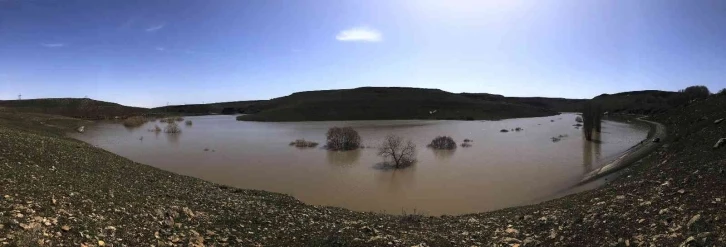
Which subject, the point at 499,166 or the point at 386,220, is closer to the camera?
the point at 386,220

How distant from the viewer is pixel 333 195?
1096 inches

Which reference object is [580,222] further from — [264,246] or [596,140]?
[596,140]

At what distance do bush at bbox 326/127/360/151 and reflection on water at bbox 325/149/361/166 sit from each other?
2.07 m

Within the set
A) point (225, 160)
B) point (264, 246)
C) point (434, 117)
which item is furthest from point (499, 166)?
point (434, 117)

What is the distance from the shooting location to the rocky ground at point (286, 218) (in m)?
9.48

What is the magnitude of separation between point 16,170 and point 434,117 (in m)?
141

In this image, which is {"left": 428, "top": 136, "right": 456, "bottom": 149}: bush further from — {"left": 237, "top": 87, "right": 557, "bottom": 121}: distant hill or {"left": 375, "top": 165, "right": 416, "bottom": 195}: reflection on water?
{"left": 237, "top": 87, "right": 557, "bottom": 121}: distant hill

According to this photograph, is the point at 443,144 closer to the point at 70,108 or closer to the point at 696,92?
the point at 696,92

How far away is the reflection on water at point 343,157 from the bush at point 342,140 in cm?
207

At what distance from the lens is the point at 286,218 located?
15211mm

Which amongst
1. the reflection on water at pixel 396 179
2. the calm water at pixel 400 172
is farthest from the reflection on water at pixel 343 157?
the reflection on water at pixel 396 179

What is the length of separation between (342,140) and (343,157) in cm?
829

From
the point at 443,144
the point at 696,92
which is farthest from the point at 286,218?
the point at 696,92

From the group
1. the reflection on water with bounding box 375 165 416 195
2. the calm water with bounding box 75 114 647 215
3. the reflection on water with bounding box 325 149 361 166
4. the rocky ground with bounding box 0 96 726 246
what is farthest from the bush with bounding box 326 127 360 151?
the rocky ground with bounding box 0 96 726 246
